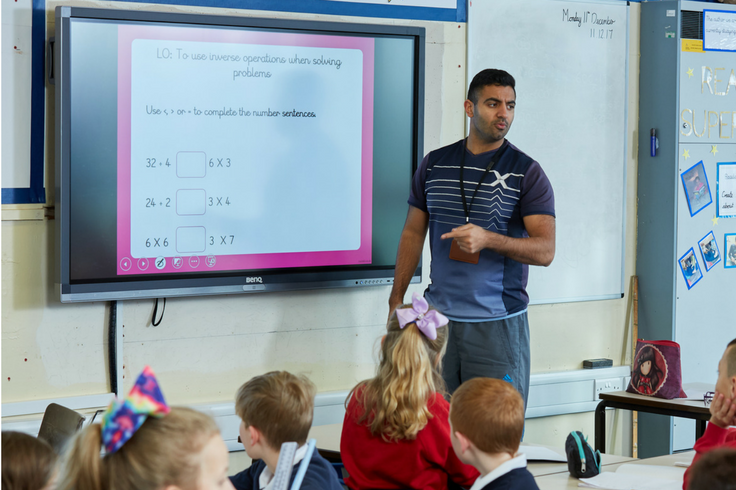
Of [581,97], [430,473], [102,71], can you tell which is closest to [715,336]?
[581,97]

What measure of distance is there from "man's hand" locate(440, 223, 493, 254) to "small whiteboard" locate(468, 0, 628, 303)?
42.8 inches

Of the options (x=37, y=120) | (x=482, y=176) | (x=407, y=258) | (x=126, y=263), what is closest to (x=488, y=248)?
(x=482, y=176)

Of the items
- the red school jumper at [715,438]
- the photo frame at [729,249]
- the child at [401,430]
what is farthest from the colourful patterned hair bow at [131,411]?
the photo frame at [729,249]

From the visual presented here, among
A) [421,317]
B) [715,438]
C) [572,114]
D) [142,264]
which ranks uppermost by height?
[572,114]

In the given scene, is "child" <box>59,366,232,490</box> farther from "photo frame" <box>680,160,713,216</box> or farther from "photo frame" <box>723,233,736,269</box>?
"photo frame" <box>723,233,736,269</box>

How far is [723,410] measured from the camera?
81.8 inches

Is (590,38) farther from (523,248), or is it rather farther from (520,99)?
(523,248)

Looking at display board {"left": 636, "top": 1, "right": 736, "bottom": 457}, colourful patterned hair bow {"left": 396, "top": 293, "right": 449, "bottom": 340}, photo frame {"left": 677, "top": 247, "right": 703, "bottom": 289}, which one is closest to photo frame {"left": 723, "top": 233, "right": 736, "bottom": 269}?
Result: display board {"left": 636, "top": 1, "right": 736, "bottom": 457}

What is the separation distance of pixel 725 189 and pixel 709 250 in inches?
12.6

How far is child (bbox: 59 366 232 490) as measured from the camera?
3.69ft

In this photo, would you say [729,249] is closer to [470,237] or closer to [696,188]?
[696,188]

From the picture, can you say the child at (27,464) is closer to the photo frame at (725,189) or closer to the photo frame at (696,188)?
the photo frame at (696,188)

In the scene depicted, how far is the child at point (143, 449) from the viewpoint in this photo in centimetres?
113

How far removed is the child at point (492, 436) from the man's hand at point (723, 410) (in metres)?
0.62
